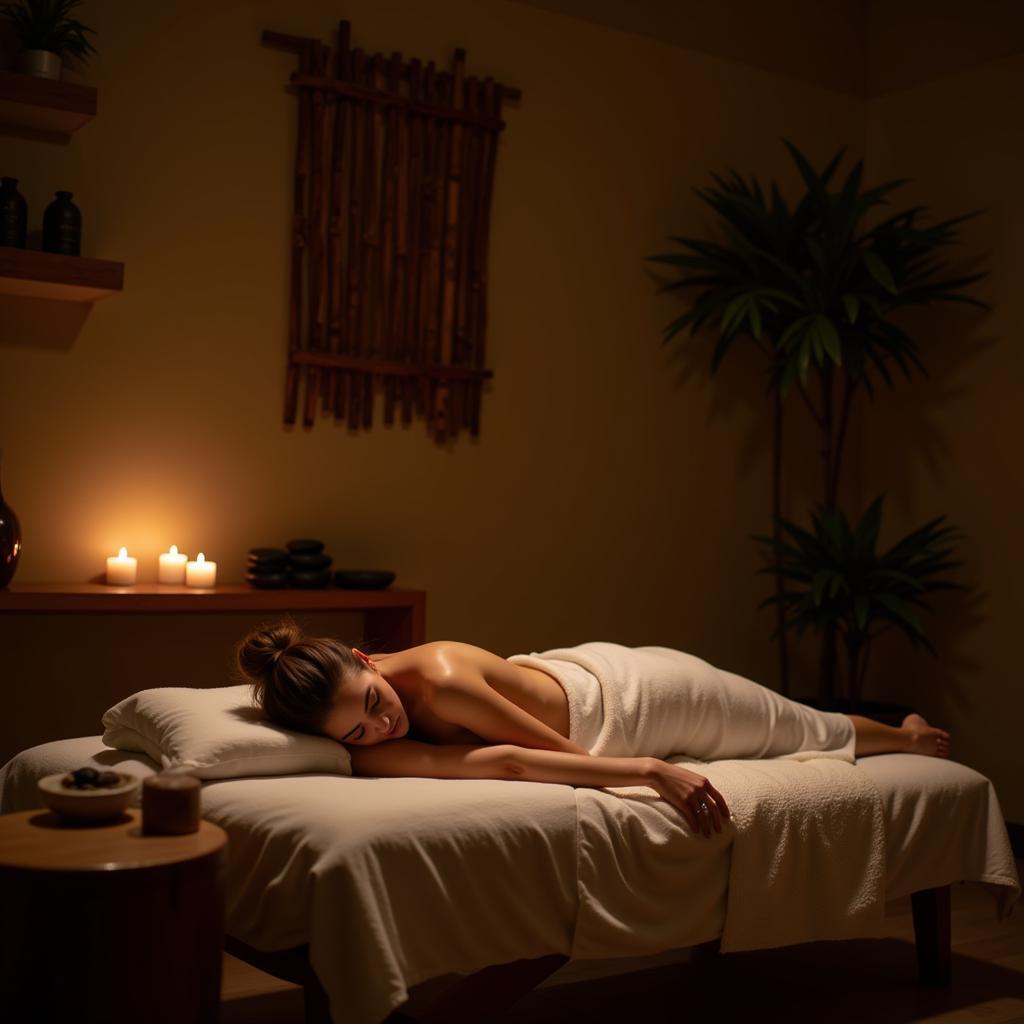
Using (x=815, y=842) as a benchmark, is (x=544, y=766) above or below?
above

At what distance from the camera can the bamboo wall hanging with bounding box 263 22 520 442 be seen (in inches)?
152

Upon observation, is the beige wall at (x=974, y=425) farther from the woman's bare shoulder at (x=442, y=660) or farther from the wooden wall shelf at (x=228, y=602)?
the woman's bare shoulder at (x=442, y=660)

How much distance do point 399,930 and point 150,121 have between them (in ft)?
8.24

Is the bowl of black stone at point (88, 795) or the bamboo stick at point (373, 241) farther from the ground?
the bamboo stick at point (373, 241)

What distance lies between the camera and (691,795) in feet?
7.83

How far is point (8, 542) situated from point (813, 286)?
2556mm

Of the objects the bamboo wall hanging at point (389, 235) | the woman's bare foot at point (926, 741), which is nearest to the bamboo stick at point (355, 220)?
the bamboo wall hanging at point (389, 235)

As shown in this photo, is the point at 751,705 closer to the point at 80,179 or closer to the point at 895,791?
the point at 895,791

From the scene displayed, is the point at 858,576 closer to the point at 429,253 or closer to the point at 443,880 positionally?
the point at 429,253

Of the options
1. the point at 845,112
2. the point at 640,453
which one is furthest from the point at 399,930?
the point at 845,112

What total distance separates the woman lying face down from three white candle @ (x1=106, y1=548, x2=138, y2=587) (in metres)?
1.07

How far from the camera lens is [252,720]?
2412mm

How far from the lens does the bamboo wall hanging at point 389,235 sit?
3854mm

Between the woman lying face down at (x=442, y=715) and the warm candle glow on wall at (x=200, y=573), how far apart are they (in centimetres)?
97
